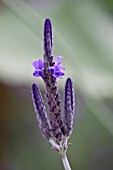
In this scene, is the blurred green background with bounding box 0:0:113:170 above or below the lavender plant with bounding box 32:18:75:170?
above

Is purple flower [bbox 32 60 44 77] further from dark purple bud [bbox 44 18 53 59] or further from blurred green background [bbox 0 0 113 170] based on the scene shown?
blurred green background [bbox 0 0 113 170]

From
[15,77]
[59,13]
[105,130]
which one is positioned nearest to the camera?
[15,77]

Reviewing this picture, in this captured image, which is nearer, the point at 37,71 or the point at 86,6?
the point at 37,71

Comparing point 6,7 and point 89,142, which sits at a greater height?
point 6,7

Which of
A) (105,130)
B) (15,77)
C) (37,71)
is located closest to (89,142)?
(105,130)

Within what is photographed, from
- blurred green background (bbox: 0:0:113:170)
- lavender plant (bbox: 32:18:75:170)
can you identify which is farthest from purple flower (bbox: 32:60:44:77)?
blurred green background (bbox: 0:0:113:170)

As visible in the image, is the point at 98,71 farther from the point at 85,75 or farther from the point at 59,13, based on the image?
the point at 59,13

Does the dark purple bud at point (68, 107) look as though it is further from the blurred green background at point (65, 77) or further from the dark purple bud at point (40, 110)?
the blurred green background at point (65, 77)
